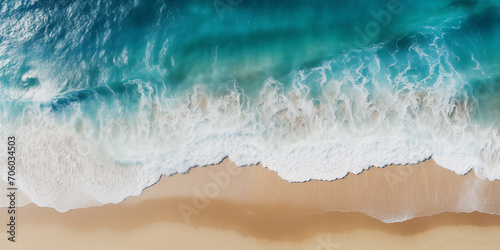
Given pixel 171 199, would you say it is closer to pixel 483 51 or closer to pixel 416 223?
pixel 416 223

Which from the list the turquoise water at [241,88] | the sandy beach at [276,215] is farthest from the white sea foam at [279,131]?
the sandy beach at [276,215]

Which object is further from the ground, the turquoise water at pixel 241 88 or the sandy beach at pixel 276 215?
the turquoise water at pixel 241 88

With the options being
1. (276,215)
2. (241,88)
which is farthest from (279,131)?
(276,215)

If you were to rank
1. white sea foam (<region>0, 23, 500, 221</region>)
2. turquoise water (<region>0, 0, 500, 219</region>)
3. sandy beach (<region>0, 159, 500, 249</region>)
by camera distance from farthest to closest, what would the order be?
turquoise water (<region>0, 0, 500, 219</region>) < white sea foam (<region>0, 23, 500, 221</region>) < sandy beach (<region>0, 159, 500, 249</region>)

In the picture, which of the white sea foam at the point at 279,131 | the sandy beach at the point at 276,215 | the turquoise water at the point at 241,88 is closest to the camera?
the sandy beach at the point at 276,215

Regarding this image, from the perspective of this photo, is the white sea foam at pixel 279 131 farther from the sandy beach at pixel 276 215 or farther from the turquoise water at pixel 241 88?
the sandy beach at pixel 276 215

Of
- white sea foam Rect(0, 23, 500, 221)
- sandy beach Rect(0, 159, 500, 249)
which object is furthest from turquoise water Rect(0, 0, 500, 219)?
sandy beach Rect(0, 159, 500, 249)

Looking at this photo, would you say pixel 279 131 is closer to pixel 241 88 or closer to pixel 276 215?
pixel 241 88

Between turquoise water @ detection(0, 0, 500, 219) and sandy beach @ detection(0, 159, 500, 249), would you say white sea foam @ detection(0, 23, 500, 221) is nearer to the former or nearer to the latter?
turquoise water @ detection(0, 0, 500, 219)
